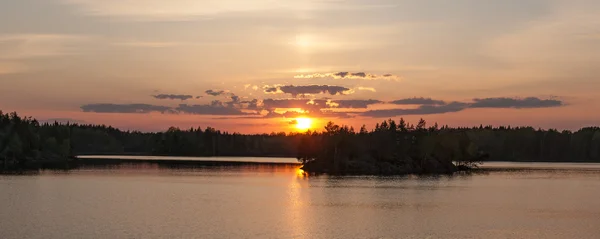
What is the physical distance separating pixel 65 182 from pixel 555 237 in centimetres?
10146

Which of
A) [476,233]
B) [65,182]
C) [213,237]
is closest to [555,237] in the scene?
[476,233]

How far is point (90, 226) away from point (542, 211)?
5922 cm

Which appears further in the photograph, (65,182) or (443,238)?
(65,182)

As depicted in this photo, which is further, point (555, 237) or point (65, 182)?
point (65, 182)

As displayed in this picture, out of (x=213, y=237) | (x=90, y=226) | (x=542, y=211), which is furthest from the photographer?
(x=542, y=211)

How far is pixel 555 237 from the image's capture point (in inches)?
2753

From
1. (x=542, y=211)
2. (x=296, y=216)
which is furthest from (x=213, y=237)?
(x=542, y=211)

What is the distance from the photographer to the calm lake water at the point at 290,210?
71.1 metres

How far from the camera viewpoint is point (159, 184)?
141 m

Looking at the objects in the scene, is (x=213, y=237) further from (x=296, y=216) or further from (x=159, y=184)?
(x=159, y=184)

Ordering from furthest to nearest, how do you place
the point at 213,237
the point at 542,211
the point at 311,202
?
the point at 311,202 < the point at 542,211 < the point at 213,237

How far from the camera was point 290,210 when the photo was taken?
304 feet

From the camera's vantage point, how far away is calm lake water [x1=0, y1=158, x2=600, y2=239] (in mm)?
71062

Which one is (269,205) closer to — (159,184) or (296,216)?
(296,216)
